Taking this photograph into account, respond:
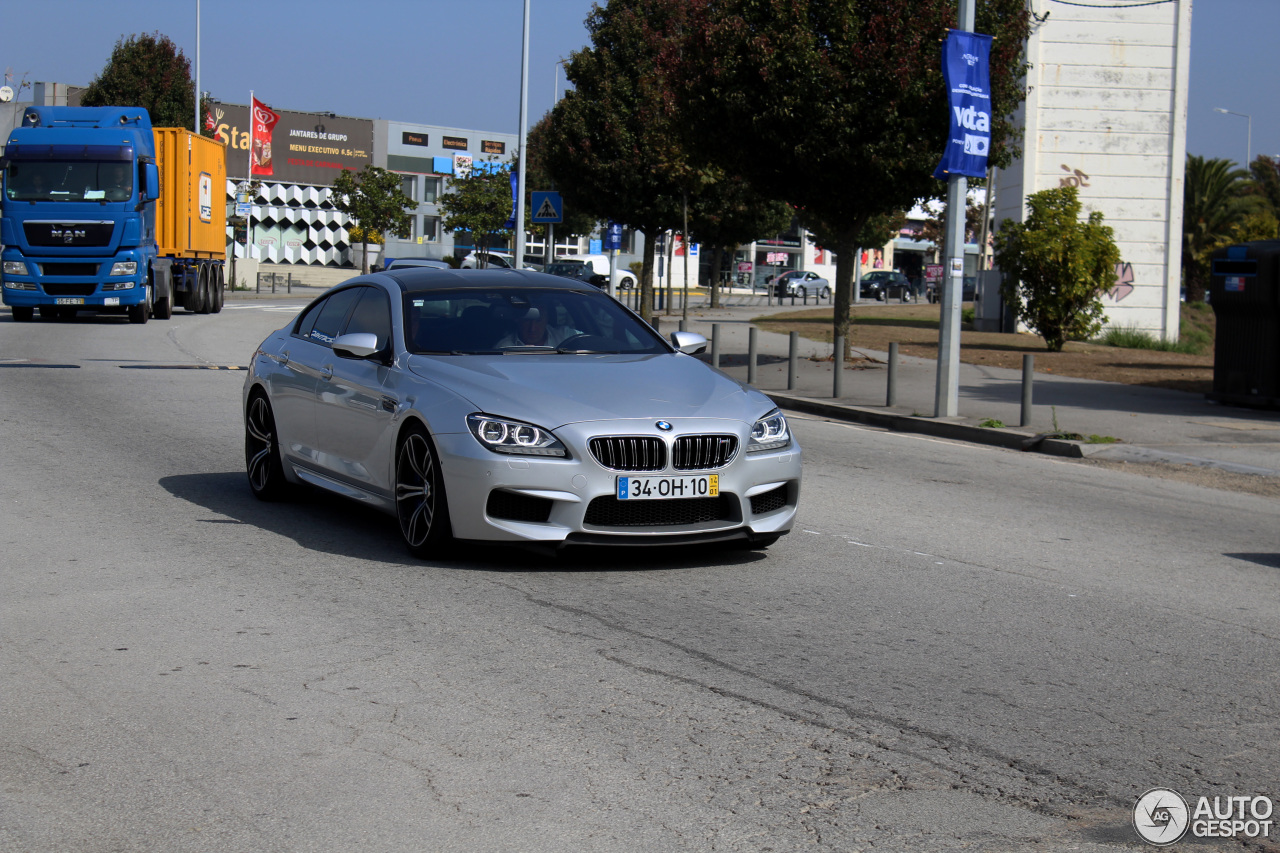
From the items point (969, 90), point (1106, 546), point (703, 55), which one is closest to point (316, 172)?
point (703, 55)

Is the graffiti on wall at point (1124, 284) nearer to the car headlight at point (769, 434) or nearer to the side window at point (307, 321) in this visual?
the side window at point (307, 321)

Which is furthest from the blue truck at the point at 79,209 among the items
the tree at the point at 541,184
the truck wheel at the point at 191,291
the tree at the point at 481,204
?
the tree at the point at 481,204

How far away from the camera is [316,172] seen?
101 metres

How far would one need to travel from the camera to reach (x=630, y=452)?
665 cm

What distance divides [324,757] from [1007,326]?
33.0 meters

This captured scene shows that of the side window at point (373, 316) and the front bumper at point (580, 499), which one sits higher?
the side window at point (373, 316)

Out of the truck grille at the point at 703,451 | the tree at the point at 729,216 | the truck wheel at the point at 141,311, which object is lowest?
the truck grille at the point at 703,451

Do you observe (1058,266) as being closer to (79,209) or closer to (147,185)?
(147,185)

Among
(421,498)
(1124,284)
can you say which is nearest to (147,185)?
(1124,284)

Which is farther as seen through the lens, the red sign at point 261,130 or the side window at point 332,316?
the red sign at point 261,130

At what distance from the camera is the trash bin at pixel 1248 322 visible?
17.0m

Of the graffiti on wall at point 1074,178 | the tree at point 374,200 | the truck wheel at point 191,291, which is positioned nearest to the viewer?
the graffiti on wall at point 1074,178

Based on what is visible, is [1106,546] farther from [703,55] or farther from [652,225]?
[652,225]

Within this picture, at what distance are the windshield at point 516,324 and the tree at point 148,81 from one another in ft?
175
